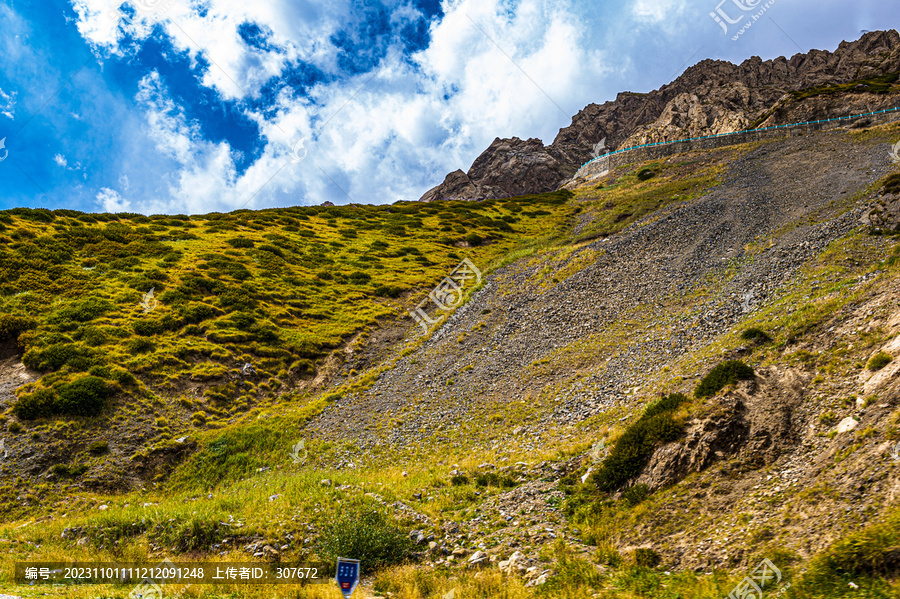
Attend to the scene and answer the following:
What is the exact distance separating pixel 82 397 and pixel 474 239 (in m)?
48.9

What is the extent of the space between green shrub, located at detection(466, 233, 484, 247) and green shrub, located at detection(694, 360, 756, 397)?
49218 millimetres

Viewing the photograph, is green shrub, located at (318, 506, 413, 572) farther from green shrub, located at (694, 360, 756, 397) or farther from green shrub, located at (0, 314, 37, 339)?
green shrub, located at (0, 314, 37, 339)

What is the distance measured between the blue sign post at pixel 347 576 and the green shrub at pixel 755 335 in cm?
1623

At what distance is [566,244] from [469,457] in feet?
119

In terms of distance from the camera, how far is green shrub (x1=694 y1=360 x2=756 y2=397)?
14.1 m

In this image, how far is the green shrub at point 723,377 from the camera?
1407cm

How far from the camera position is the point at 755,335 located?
16.9 metres

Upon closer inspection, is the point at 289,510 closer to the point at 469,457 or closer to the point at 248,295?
the point at 469,457

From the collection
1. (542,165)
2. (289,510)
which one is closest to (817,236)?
(289,510)

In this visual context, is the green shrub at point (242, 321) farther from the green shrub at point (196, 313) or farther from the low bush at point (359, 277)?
the low bush at point (359, 277)

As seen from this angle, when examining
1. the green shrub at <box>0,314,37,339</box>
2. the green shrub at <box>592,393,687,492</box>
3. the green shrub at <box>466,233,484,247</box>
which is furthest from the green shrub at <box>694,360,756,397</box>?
the green shrub at <box>466,233,484,247</box>

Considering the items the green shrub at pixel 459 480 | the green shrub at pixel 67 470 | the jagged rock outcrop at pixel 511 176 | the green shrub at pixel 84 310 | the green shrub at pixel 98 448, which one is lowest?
the green shrub at pixel 459 480

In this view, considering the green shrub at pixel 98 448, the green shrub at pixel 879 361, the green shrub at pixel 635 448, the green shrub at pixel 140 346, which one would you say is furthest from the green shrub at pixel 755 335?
the green shrub at pixel 140 346

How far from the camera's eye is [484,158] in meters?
180
